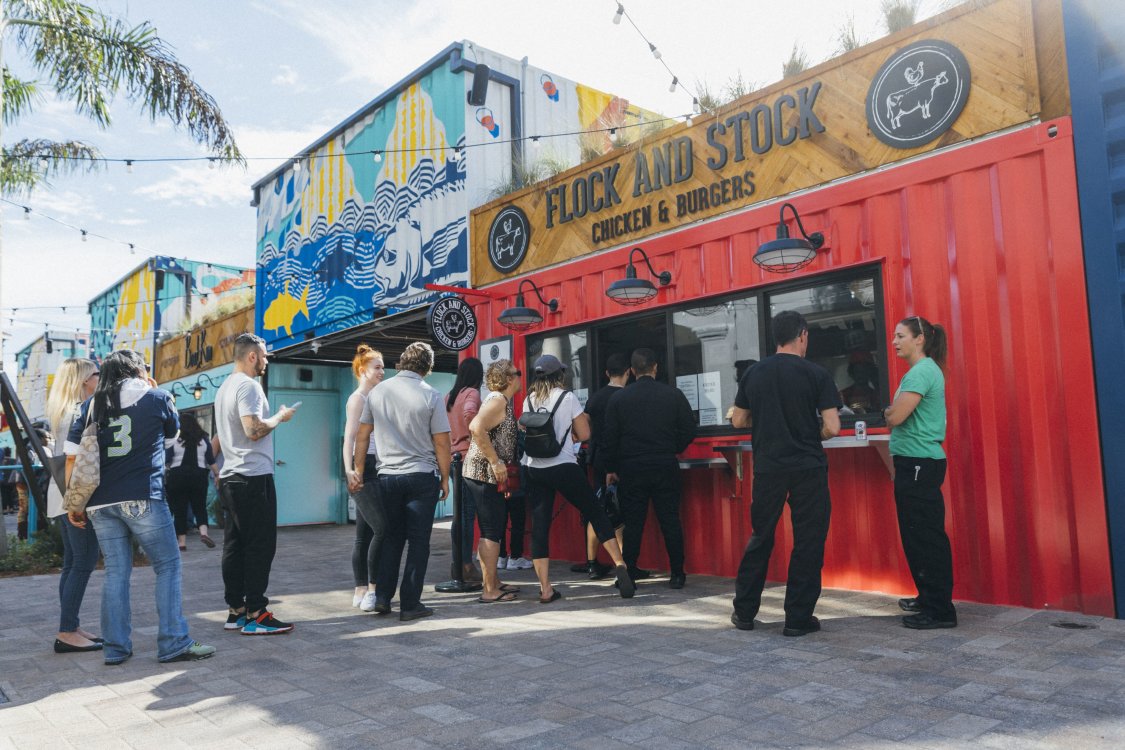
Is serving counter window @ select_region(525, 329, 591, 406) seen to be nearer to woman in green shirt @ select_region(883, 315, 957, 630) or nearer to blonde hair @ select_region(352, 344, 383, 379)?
blonde hair @ select_region(352, 344, 383, 379)

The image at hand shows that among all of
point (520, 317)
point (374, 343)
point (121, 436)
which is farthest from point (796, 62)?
point (374, 343)

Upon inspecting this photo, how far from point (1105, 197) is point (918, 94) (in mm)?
1353

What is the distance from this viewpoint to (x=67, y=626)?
4328 millimetres

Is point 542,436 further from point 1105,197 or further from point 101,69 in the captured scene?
point 101,69

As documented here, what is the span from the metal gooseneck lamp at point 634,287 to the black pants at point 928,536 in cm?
276

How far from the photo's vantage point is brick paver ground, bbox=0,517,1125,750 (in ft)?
9.14

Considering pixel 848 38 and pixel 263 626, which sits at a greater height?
pixel 848 38

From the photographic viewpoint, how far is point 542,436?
212 inches

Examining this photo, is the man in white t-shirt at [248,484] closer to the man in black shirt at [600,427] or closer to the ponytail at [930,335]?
the man in black shirt at [600,427]

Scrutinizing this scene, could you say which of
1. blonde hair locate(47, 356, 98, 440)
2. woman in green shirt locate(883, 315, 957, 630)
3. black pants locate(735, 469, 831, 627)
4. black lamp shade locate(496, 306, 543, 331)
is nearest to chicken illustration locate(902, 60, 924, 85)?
woman in green shirt locate(883, 315, 957, 630)

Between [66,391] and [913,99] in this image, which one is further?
[913,99]

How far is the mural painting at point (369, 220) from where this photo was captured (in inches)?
372

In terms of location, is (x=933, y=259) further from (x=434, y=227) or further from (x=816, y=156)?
(x=434, y=227)

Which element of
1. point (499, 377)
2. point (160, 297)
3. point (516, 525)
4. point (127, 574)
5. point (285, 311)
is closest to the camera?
point (127, 574)
